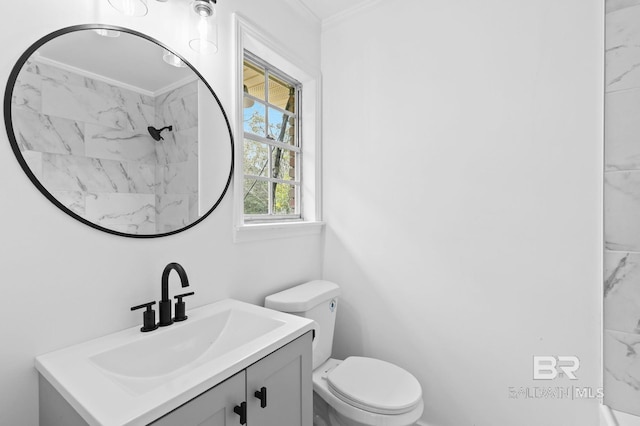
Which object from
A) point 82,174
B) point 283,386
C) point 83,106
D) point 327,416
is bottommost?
point 327,416

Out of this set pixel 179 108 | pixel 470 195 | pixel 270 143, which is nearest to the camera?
pixel 179 108

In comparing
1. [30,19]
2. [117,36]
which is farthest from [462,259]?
[30,19]

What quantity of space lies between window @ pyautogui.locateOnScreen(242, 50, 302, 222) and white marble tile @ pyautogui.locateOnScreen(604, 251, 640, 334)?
58.5 inches

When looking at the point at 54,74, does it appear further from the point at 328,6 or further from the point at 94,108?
the point at 328,6

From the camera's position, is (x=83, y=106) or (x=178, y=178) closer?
(x=83, y=106)

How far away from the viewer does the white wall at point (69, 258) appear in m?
0.79

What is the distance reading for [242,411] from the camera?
2.68 feet

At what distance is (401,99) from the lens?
5.59 ft

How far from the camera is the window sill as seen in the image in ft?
4.68

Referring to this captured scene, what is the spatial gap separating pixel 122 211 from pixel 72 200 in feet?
0.47

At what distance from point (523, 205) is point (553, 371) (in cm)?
77

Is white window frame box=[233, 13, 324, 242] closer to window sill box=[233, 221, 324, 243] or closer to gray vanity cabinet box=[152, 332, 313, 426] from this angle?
window sill box=[233, 221, 324, 243]

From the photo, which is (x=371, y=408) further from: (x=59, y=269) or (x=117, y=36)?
(x=117, y=36)

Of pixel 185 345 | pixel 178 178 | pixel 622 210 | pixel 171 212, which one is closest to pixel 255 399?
pixel 185 345
